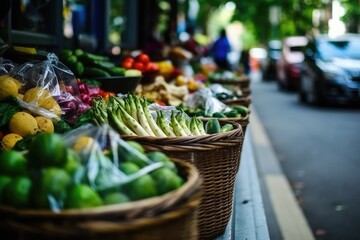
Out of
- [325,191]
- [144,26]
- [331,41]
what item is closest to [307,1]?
[331,41]

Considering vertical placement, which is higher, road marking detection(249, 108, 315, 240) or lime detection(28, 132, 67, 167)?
lime detection(28, 132, 67, 167)

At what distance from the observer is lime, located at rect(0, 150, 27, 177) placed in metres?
1.71

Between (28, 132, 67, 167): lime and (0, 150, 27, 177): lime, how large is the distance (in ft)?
0.15

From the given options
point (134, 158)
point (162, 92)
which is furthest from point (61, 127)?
point (162, 92)

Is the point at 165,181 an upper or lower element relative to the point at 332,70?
upper

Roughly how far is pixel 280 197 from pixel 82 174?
4.22 metres

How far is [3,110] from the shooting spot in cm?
292

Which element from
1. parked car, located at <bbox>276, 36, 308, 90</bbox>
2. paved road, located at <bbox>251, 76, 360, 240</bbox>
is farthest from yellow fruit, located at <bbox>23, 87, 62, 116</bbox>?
parked car, located at <bbox>276, 36, 308, 90</bbox>

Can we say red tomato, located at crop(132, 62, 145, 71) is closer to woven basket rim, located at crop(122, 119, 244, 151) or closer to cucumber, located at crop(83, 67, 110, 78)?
cucumber, located at crop(83, 67, 110, 78)

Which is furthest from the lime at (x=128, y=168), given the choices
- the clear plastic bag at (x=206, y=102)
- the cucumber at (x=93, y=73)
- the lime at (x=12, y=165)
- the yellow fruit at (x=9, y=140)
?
the cucumber at (x=93, y=73)

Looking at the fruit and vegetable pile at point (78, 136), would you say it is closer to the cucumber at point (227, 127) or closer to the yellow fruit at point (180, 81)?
the cucumber at point (227, 127)

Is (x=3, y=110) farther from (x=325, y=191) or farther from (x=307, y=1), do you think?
(x=307, y=1)

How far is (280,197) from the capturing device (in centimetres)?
555

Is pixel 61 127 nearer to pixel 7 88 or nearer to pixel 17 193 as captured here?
pixel 7 88
